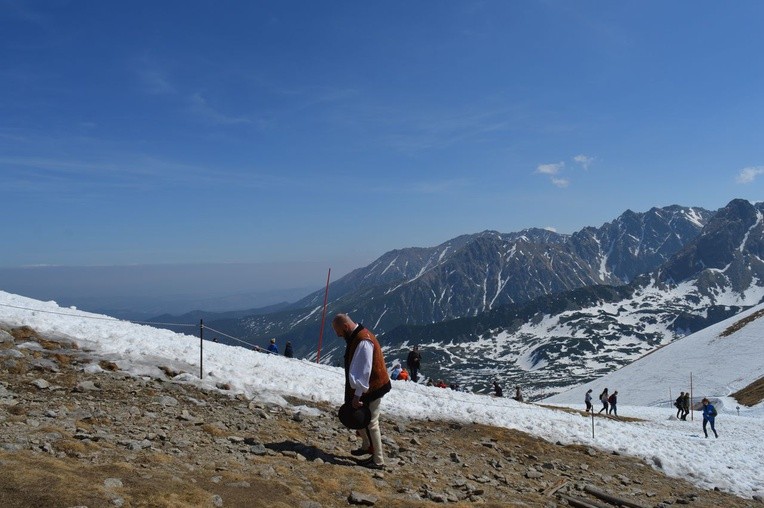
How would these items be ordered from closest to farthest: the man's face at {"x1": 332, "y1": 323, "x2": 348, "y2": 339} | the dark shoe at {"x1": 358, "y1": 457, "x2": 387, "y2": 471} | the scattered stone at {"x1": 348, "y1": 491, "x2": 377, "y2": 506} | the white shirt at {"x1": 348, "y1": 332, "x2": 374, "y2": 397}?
the scattered stone at {"x1": 348, "y1": 491, "x2": 377, "y2": 506}, the white shirt at {"x1": 348, "y1": 332, "x2": 374, "y2": 397}, the man's face at {"x1": 332, "y1": 323, "x2": 348, "y2": 339}, the dark shoe at {"x1": 358, "y1": 457, "x2": 387, "y2": 471}

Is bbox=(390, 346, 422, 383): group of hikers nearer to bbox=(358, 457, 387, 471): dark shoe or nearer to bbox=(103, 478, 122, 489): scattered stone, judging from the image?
bbox=(358, 457, 387, 471): dark shoe

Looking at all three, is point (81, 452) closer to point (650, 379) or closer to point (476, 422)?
point (476, 422)

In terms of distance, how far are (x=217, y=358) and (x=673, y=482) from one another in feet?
61.1

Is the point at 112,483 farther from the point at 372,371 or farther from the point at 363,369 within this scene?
the point at 372,371

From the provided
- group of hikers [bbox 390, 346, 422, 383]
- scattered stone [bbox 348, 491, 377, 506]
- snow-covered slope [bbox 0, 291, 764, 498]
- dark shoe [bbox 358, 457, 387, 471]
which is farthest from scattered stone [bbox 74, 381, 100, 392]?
group of hikers [bbox 390, 346, 422, 383]

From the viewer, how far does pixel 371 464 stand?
1159cm

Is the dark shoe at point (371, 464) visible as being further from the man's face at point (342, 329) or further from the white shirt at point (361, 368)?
the man's face at point (342, 329)

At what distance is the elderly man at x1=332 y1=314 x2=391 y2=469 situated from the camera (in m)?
10.5

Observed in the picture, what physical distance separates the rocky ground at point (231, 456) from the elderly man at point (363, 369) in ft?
5.16

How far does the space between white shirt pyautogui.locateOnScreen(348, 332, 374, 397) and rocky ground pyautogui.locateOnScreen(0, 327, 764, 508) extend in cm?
191

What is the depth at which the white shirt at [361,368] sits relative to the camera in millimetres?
10438

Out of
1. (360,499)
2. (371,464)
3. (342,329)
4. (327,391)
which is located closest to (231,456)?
(371,464)

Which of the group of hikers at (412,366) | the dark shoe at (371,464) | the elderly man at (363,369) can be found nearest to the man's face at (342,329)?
the elderly man at (363,369)

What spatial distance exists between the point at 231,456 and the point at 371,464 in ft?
10.3
